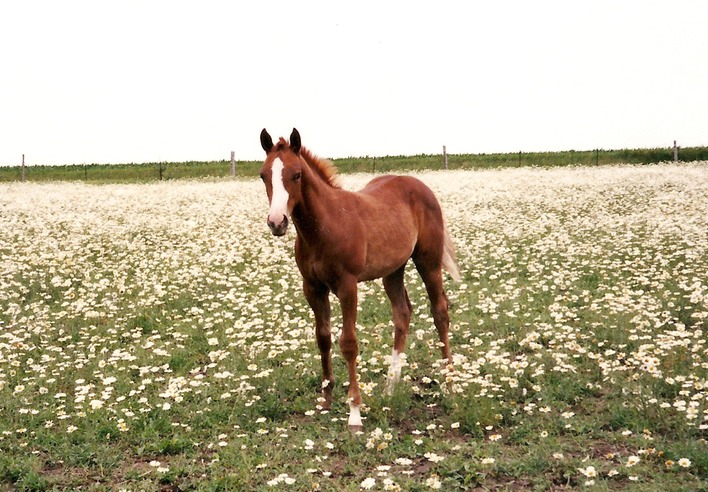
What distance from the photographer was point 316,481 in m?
5.30

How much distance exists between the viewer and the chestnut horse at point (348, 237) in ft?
19.5

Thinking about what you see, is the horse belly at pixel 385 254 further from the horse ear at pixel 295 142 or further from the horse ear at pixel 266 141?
the horse ear at pixel 266 141

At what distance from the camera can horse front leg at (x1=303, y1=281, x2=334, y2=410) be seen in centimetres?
654

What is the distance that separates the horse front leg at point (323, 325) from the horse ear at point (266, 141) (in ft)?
4.57

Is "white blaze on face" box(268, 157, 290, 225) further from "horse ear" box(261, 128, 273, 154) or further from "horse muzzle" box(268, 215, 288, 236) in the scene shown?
"horse ear" box(261, 128, 273, 154)

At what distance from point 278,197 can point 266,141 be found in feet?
2.18

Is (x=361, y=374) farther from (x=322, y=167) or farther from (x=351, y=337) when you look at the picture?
(x=322, y=167)

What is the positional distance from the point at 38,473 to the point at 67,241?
12.0 metres

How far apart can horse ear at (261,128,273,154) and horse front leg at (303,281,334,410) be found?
1392 millimetres

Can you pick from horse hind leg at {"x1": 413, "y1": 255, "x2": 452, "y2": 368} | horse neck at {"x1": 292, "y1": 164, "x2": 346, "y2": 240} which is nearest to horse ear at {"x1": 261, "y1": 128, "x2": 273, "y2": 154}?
horse neck at {"x1": 292, "y1": 164, "x2": 346, "y2": 240}

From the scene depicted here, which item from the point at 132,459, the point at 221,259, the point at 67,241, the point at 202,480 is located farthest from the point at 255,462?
the point at 67,241

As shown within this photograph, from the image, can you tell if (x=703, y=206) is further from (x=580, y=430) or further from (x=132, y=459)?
(x=132, y=459)

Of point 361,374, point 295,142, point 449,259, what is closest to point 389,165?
point 449,259

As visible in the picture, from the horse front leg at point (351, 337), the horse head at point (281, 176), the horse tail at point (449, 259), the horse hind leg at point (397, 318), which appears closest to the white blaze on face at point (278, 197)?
the horse head at point (281, 176)
